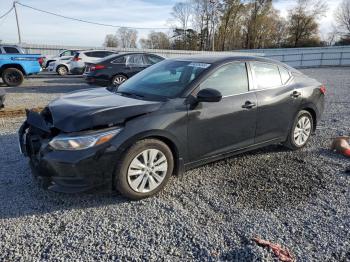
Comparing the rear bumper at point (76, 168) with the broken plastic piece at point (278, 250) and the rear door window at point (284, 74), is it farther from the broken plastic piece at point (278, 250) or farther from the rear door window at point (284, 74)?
the rear door window at point (284, 74)

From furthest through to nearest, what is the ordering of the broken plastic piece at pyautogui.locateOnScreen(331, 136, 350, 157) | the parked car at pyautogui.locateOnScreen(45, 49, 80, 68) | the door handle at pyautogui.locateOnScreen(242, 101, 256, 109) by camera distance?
the parked car at pyautogui.locateOnScreen(45, 49, 80, 68)
the broken plastic piece at pyautogui.locateOnScreen(331, 136, 350, 157)
the door handle at pyautogui.locateOnScreen(242, 101, 256, 109)

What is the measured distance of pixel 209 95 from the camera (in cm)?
338

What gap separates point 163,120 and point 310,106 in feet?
9.39

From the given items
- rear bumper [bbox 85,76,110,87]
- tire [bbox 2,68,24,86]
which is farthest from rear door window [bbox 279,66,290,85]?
tire [bbox 2,68,24,86]

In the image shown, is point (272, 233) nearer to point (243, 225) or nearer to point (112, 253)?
point (243, 225)

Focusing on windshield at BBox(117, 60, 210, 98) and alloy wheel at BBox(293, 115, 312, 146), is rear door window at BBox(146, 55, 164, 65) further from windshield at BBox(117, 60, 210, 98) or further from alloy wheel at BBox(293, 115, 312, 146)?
alloy wheel at BBox(293, 115, 312, 146)

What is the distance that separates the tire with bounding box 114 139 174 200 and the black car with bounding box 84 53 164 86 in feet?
23.9

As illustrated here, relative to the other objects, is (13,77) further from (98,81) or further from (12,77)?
(98,81)

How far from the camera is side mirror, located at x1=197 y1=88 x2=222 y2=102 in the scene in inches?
133

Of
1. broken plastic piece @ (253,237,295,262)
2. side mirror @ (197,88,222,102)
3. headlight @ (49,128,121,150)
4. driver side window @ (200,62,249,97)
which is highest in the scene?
driver side window @ (200,62,249,97)

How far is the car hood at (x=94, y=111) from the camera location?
299cm

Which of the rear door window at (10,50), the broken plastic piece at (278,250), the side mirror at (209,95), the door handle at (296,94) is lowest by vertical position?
the broken plastic piece at (278,250)

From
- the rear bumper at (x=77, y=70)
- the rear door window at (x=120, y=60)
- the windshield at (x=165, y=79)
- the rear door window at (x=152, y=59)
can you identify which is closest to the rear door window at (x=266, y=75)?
the windshield at (x=165, y=79)

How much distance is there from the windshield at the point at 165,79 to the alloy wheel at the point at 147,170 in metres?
0.77
